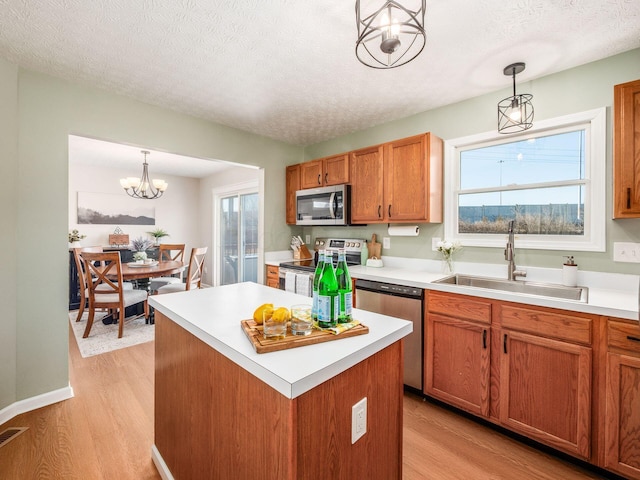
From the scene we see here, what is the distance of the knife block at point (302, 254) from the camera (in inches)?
152

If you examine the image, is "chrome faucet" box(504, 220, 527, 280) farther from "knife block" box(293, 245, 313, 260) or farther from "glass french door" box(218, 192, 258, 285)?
"glass french door" box(218, 192, 258, 285)

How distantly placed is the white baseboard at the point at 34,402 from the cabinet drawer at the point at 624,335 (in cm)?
365

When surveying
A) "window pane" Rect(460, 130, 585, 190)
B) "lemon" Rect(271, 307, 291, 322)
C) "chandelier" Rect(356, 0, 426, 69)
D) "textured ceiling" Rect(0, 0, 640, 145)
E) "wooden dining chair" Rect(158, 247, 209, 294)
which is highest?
"textured ceiling" Rect(0, 0, 640, 145)

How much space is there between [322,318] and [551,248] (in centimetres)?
209

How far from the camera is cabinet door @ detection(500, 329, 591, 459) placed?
5.38 ft

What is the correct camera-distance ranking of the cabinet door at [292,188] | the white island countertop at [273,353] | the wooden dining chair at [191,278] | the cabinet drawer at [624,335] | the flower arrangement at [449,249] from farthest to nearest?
the wooden dining chair at [191,278]
the cabinet door at [292,188]
the flower arrangement at [449,249]
the cabinet drawer at [624,335]
the white island countertop at [273,353]

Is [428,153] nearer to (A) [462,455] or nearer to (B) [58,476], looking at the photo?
(A) [462,455]

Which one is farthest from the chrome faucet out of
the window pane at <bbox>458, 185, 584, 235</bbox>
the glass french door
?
the glass french door

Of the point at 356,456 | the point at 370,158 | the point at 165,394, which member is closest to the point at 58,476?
the point at 165,394

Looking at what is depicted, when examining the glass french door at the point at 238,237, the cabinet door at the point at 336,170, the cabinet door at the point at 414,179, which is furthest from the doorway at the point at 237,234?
the cabinet door at the point at 414,179

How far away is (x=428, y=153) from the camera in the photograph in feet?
8.51

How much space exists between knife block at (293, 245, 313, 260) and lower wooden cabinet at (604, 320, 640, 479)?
2899mm

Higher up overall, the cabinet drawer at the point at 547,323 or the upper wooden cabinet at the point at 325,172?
the upper wooden cabinet at the point at 325,172

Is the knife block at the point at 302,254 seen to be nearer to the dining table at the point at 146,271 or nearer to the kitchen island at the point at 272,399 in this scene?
the dining table at the point at 146,271
